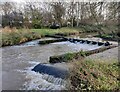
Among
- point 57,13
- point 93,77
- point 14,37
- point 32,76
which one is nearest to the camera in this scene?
point 93,77

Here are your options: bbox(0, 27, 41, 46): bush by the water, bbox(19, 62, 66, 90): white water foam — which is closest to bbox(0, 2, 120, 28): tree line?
bbox(0, 27, 41, 46): bush by the water

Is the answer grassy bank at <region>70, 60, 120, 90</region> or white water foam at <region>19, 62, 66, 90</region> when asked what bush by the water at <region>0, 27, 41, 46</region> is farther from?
grassy bank at <region>70, 60, 120, 90</region>

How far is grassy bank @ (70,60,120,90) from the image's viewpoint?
6.06 m

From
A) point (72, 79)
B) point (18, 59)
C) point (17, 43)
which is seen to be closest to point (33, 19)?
point (17, 43)

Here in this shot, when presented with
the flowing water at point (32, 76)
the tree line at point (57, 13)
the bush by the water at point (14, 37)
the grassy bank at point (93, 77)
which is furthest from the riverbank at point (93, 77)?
the tree line at point (57, 13)

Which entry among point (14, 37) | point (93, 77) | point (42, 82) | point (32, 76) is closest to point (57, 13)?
point (14, 37)

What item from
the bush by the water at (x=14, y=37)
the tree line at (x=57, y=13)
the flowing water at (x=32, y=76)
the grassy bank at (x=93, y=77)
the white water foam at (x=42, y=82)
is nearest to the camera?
the grassy bank at (x=93, y=77)

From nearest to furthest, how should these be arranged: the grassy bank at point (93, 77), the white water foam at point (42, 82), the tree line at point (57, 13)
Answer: the grassy bank at point (93, 77) → the white water foam at point (42, 82) → the tree line at point (57, 13)

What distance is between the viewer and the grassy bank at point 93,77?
239 inches

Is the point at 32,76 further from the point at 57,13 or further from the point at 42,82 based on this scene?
the point at 57,13

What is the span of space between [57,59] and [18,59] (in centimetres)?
316

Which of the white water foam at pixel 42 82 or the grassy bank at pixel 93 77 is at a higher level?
the grassy bank at pixel 93 77

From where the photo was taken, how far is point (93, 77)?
622 centimetres

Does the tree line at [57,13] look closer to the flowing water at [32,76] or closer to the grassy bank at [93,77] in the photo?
the flowing water at [32,76]
